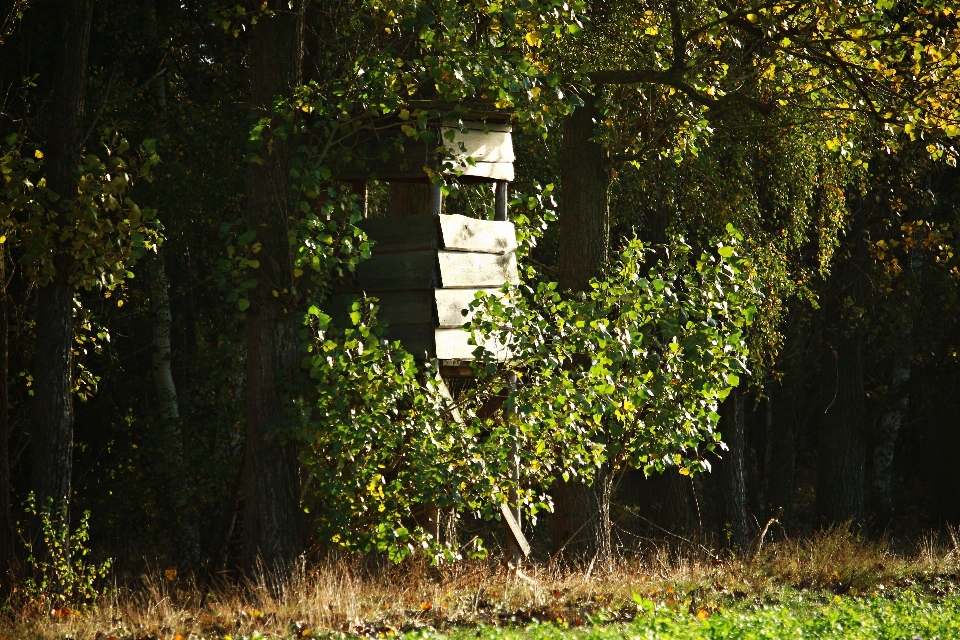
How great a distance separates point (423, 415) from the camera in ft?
25.3

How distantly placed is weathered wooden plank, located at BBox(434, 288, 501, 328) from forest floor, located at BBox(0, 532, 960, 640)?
6.24 ft

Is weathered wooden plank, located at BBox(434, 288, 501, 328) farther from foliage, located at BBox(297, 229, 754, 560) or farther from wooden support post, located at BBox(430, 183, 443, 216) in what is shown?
wooden support post, located at BBox(430, 183, 443, 216)

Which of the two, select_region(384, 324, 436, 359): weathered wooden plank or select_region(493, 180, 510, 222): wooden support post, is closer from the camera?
select_region(384, 324, 436, 359): weathered wooden plank

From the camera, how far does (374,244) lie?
7715mm

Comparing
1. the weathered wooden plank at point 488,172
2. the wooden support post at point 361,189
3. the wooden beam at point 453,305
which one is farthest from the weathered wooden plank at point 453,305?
the wooden support post at point 361,189

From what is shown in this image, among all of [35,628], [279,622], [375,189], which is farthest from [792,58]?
[35,628]

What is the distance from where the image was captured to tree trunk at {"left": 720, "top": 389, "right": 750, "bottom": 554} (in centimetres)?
1571

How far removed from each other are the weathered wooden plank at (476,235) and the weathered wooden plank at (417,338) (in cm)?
65

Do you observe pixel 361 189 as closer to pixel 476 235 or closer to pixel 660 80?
pixel 476 235

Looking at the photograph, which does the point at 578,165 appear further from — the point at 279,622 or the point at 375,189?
the point at 279,622

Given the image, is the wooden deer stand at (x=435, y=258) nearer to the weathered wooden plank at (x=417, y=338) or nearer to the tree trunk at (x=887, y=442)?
the weathered wooden plank at (x=417, y=338)

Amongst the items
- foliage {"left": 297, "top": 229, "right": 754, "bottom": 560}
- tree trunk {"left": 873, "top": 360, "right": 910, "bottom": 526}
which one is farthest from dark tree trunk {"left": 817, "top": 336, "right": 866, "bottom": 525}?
foliage {"left": 297, "top": 229, "right": 754, "bottom": 560}

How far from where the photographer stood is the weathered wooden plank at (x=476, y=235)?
834 cm

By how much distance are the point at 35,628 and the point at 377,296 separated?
336 cm
